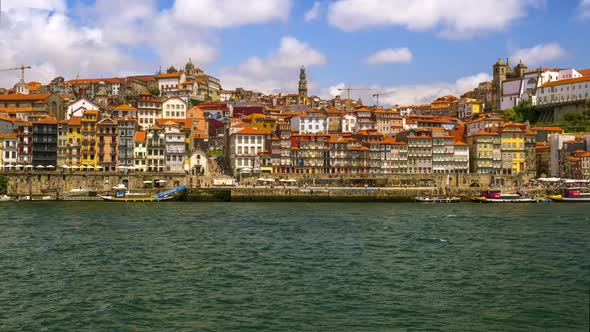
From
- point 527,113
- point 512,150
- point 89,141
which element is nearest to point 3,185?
point 89,141

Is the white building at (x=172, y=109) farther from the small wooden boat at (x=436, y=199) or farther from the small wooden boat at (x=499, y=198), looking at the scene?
the small wooden boat at (x=499, y=198)

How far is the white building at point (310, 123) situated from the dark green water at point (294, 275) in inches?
2042

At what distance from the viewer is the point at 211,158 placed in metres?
86.4

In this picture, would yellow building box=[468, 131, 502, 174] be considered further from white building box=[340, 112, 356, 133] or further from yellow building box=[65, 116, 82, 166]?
yellow building box=[65, 116, 82, 166]

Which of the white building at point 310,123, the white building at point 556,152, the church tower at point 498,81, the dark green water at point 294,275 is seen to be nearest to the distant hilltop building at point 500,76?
the church tower at point 498,81

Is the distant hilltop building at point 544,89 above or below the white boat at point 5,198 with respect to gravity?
above

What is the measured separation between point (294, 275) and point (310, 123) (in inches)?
2834

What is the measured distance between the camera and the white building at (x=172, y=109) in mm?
91875

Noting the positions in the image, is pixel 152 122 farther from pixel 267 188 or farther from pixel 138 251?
pixel 138 251

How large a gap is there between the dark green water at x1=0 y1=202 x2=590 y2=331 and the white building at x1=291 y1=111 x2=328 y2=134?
51.9 m

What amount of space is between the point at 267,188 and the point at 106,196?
710 inches

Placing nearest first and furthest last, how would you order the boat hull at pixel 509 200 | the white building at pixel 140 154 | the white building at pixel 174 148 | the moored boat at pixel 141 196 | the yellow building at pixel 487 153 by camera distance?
the moored boat at pixel 141 196 < the boat hull at pixel 509 200 < the white building at pixel 140 154 < the white building at pixel 174 148 < the yellow building at pixel 487 153

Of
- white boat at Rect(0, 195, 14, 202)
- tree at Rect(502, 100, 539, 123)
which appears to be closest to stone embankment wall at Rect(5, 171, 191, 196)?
white boat at Rect(0, 195, 14, 202)

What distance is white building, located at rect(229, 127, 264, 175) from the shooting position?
81.1 metres
